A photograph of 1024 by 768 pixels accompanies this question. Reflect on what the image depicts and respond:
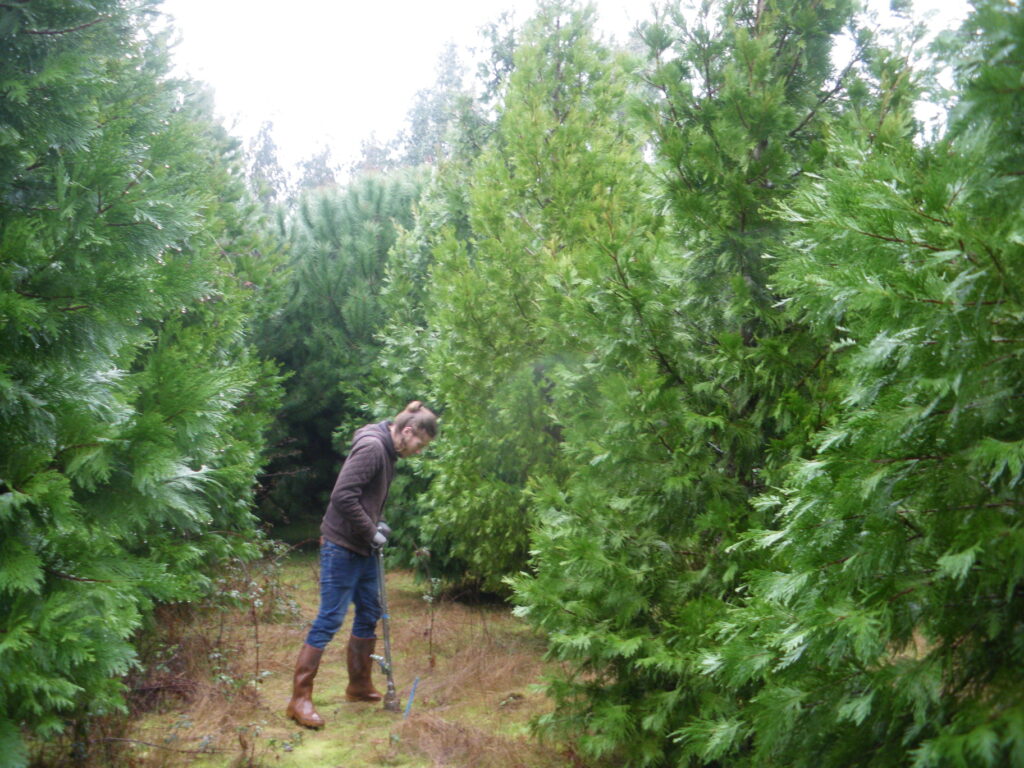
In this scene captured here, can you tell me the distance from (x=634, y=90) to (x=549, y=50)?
11.4 ft

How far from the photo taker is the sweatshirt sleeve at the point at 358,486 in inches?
210

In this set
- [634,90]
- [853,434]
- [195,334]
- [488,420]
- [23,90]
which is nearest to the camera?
[853,434]

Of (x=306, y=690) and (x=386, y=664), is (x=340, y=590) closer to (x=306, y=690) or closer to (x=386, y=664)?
(x=306, y=690)

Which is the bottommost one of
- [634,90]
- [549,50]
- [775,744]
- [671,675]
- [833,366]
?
[671,675]

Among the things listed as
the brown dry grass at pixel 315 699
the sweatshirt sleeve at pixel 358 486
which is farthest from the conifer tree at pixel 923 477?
the sweatshirt sleeve at pixel 358 486

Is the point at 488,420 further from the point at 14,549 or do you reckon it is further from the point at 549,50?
the point at 14,549

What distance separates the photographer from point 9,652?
2969mm

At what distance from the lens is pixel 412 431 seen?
5.64m

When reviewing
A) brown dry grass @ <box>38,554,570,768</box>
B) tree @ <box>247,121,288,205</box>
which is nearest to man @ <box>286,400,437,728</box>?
brown dry grass @ <box>38,554,570,768</box>

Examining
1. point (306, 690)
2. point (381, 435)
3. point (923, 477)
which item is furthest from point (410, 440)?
point (923, 477)

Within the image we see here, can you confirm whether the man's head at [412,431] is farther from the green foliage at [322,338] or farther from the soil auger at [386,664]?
the green foliage at [322,338]

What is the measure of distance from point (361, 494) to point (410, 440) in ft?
1.64

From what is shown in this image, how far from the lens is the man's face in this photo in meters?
5.64

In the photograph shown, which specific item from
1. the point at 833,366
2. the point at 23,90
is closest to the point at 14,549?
the point at 23,90
